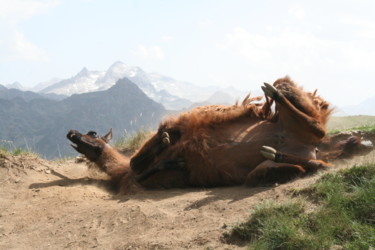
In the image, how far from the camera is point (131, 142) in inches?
337

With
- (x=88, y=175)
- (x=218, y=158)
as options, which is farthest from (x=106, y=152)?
(x=218, y=158)

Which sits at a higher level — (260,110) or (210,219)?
(260,110)

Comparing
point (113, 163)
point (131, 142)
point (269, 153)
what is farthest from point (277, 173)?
point (131, 142)

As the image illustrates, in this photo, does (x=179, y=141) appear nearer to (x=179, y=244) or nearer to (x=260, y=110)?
(x=260, y=110)

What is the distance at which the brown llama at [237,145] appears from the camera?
4207 mm

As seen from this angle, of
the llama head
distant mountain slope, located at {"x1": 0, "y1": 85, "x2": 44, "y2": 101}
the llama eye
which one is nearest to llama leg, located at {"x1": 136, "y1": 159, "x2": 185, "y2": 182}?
the llama head

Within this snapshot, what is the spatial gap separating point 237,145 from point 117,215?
1.85m

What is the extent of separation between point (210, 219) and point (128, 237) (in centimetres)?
72

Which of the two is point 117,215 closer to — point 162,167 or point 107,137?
point 162,167

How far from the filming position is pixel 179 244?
8.83ft

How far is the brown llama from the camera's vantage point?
4207 mm

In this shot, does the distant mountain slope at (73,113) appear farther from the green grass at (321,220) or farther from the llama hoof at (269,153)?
the green grass at (321,220)

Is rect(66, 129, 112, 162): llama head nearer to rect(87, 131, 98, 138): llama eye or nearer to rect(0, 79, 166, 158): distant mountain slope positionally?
rect(87, 131, 98, 138): llama eye

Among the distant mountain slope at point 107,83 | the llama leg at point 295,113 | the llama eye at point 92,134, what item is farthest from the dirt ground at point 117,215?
the distant mountain slope at point 107,83
